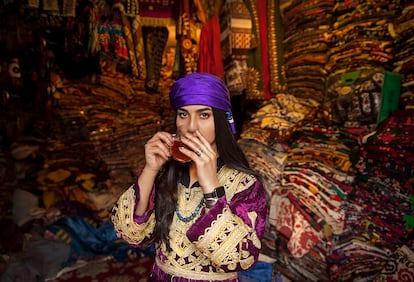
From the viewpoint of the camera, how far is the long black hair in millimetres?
1075

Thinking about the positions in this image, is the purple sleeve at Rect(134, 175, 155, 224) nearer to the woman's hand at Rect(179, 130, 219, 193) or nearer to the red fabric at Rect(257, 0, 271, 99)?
the woman's hand at Rect(179, 130, 219, 193)

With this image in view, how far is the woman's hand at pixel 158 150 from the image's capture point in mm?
1022

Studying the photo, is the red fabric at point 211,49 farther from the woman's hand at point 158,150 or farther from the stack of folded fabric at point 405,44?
the woman's hand at point 158,150

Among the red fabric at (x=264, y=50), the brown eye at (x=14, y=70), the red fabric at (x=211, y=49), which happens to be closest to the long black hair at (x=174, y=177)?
the red fabric at (x=264, y=50)

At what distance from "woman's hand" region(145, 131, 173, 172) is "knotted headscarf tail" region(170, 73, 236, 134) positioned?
0.13 metres

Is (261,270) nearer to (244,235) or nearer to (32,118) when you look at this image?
(244,235)

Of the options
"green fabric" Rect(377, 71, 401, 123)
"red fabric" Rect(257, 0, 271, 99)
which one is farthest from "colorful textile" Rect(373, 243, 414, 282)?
"red fabric" Rect(257, 0, 271, 99)

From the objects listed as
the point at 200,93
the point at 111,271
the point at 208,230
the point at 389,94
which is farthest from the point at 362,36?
the point at 111,271

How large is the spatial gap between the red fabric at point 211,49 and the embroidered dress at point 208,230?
→ 1654 millimetres

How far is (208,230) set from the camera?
34.4 inches

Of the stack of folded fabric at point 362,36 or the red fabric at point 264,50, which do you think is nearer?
the stack of folded fabric at point 362,36

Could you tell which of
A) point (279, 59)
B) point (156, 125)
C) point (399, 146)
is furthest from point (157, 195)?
point (156, 125)

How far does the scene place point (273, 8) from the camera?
2.45 metres

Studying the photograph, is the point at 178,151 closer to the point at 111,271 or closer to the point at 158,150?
the point at 158,150
